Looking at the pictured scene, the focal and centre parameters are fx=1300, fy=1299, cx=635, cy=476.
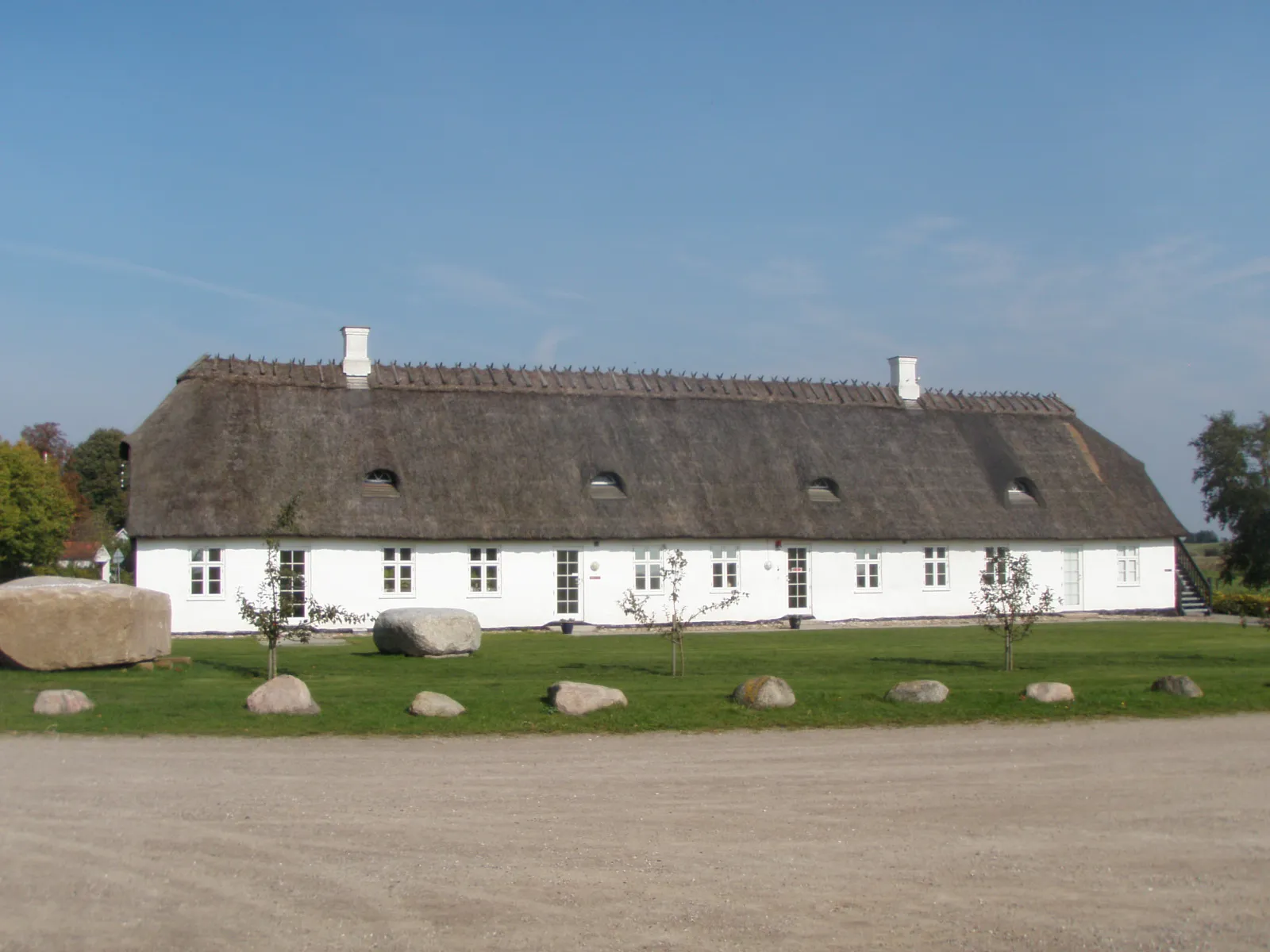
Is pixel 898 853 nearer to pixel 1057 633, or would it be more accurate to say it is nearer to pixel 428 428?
pixel 1057 633

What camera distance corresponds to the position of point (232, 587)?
2928 centimetres

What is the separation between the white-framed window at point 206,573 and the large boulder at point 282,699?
14836mm

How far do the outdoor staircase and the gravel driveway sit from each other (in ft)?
92.7

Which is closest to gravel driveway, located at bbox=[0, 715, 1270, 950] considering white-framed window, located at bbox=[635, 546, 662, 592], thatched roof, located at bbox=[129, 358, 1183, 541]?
thatched roof, located at bbox=[129, 358, 1183, 541]

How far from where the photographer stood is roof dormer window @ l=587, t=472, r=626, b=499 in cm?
3284

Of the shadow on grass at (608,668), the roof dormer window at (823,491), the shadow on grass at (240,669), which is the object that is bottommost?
the shadow on grass at (608,668)

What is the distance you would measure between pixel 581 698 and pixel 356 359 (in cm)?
2081

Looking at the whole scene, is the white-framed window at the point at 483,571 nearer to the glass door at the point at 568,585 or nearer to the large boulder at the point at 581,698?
the glass door at the point at 568,585

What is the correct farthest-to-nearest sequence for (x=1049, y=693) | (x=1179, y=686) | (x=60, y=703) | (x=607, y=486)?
(x=607, y=486)
(x=1179, y=686)
(x=1049, y=693)
(x=60, y=703)

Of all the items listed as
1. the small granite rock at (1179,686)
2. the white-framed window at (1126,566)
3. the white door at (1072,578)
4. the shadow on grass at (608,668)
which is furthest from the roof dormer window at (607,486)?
the small granite rock at (1179,686)

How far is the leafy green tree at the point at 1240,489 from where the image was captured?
170 feet

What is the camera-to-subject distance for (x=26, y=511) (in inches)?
2163

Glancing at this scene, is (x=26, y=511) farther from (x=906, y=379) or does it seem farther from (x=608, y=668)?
(x=608, y=668)

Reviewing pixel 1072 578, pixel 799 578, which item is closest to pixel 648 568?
pixel 799 578
